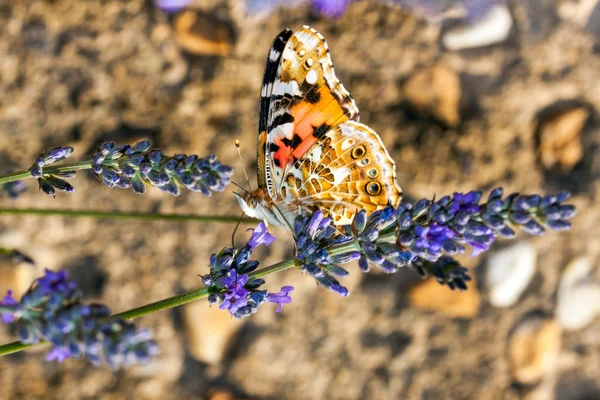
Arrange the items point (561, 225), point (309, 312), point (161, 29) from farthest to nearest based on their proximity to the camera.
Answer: point (309, 312), point (161, 29), point (561, 225)

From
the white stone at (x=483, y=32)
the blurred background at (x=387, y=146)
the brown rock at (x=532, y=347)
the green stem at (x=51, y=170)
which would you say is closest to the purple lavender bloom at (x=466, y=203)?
the green stem at (x=51, y=170)

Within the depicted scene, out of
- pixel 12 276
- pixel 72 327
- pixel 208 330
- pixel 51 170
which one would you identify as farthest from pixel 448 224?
pixel 12 276

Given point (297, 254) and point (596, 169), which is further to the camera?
point (596, 169)

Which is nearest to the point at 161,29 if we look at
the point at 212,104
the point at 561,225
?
the point at 212,104

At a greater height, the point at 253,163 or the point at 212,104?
the point at 212,104

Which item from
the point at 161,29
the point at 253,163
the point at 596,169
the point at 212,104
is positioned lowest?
the point at 596,169

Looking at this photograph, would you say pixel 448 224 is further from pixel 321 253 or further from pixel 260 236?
pixel 260 236

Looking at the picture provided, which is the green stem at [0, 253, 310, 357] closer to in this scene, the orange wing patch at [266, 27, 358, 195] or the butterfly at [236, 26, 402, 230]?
the butterfly at [236, 26, 402, 230]

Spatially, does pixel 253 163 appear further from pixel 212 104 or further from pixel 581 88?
pixel 581 88
